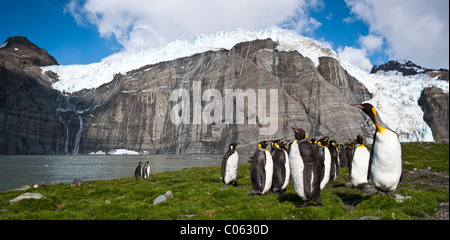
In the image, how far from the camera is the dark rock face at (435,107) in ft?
430

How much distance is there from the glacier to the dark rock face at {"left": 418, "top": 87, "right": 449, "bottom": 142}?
432 cm

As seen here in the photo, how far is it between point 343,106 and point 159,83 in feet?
297

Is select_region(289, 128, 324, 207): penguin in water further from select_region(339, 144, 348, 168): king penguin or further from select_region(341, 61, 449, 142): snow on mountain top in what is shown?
select_region(341, 61, 449, 142): snow on mountain top

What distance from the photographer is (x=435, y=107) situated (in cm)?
13138

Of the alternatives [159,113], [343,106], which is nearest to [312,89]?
[343,106]

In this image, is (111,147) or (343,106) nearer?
(343,106)

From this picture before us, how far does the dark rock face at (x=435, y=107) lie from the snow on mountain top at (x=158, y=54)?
2124 inches

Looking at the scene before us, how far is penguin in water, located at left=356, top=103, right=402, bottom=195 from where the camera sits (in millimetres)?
9219

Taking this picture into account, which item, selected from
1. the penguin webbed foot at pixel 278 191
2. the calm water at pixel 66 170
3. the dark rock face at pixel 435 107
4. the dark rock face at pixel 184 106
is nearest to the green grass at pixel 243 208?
the penguin webbed foot at pixel 278 191

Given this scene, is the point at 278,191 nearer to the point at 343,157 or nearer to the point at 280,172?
the point at 280,172

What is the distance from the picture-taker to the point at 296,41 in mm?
158750

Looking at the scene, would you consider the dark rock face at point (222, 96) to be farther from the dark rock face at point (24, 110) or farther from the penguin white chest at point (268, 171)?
the penguin white chest at point (268, 171)

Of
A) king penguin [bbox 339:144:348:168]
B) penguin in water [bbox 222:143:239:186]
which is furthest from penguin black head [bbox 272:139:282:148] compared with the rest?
king penguin [bbox 339:144:348:168]
